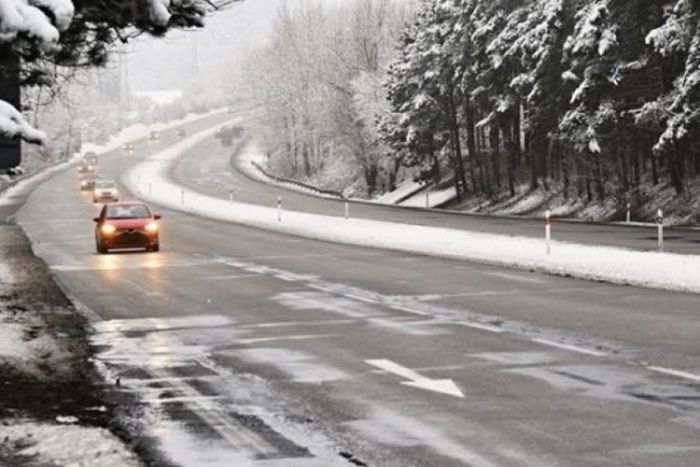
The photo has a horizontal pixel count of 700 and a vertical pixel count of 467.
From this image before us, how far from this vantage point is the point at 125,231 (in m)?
30.7

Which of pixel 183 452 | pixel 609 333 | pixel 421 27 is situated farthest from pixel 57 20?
pixel 421 27

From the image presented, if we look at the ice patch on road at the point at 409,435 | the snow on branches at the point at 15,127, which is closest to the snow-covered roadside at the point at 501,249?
the ice patch on road at the point at 409,435

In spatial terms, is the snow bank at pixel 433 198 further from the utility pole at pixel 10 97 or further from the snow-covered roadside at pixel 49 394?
the utility pole at pixel 10 97

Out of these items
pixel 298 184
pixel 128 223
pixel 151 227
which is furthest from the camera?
pixel 298 184

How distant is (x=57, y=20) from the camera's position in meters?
9.23

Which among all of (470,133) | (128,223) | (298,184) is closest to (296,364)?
(128,223)

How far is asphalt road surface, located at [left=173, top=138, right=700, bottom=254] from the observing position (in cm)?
3155

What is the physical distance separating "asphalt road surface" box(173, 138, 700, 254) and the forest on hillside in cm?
435

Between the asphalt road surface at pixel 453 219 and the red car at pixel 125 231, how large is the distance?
39.4ft

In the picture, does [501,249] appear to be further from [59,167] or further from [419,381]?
[59,167]

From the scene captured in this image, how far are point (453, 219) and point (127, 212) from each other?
65.1ft

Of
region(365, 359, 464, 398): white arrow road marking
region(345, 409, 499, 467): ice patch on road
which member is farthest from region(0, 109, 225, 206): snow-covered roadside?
region(345, 409, 499, 467): ice patch on road

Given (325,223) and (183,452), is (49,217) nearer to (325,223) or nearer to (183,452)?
(325,223)

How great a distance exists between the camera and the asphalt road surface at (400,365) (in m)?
7.50
